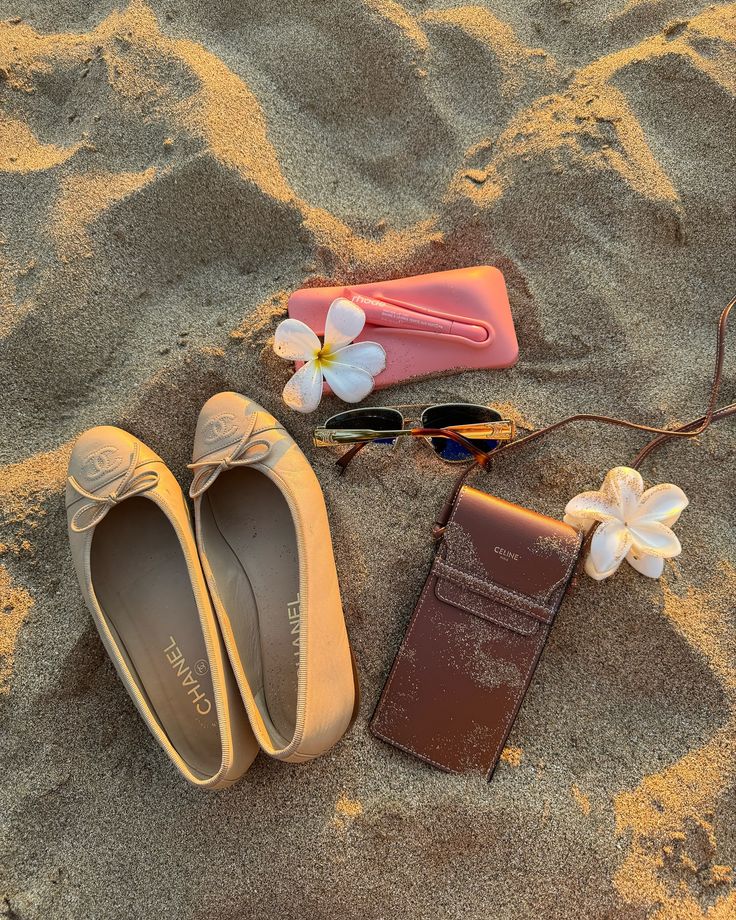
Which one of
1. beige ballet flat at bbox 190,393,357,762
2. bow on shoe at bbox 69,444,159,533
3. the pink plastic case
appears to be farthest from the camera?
the pink plastic case

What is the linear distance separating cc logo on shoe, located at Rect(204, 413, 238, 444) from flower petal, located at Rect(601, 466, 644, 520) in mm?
826

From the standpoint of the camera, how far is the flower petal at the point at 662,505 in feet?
4.18

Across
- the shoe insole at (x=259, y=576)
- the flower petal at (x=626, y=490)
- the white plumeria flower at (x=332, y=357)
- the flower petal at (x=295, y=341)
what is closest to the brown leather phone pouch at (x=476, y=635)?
the flower petal at (x=626, y=490)

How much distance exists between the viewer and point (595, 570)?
1.33m

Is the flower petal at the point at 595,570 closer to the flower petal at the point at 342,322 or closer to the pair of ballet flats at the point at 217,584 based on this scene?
the pair of ballet flats at the point at 217,584

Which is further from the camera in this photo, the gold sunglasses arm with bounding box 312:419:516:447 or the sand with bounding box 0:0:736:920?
the gold sunglasses arm with bounding box 312:419:516:447

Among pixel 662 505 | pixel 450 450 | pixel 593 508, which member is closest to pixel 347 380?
pixel 450 450

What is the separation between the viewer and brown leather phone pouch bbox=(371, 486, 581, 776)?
132 centimetres

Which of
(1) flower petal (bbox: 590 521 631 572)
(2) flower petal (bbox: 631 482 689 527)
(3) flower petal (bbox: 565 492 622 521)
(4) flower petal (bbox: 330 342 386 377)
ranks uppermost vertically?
(4) flower petal (bbox: 330 342 386 377)

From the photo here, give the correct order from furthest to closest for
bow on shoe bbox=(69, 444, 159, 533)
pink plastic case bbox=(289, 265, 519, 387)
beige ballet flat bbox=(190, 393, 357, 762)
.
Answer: pink plastic case bbox=(289, 265, 519, 387) < bow on shoe bbox=(69, 444, 159, 533) < beige ballet flat bbox=(190, 393, 357, 762)

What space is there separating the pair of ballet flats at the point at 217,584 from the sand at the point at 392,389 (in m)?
0.10

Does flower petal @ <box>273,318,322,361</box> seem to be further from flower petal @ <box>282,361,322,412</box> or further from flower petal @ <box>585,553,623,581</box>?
flower petal @ <box>585,553,623,581</box>

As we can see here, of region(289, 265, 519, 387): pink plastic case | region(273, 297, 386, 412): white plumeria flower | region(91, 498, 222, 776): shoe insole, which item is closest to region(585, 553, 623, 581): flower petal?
region(289, 265, 519, 387): pink plastic case

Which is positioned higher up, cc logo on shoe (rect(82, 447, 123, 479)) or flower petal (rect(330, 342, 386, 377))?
flower petal (rect(330, 342, 386, 377))
